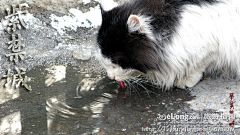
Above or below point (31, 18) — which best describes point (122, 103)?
below

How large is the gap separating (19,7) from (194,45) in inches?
96.2

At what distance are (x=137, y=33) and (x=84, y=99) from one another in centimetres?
86

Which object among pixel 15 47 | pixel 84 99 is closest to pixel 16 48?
pixel 15 47

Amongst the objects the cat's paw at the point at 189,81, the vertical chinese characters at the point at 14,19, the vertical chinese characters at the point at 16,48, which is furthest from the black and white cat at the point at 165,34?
the vertical chinese characters at the point at 14,19

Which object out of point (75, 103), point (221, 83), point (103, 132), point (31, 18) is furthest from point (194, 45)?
point (31, 18)

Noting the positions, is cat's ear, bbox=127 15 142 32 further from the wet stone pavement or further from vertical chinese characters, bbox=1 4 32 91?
vertical chinese characters, bbox=1 4 32 91

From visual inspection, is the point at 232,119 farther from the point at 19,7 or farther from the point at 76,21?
the point at 19,7

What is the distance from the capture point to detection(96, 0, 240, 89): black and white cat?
7.11 feet

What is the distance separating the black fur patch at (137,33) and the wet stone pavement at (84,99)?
→ 433 millimetres

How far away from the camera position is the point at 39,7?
3.73 m

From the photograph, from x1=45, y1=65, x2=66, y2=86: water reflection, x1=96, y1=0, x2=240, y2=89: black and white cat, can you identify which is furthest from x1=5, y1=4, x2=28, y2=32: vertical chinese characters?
x1=96, y1=0, x2=240, y2=89: black and white cat

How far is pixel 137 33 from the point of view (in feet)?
6.98

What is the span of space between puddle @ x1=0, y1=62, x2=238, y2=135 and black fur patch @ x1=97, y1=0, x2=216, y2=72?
1.34ft

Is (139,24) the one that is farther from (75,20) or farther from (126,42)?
(75,20)
